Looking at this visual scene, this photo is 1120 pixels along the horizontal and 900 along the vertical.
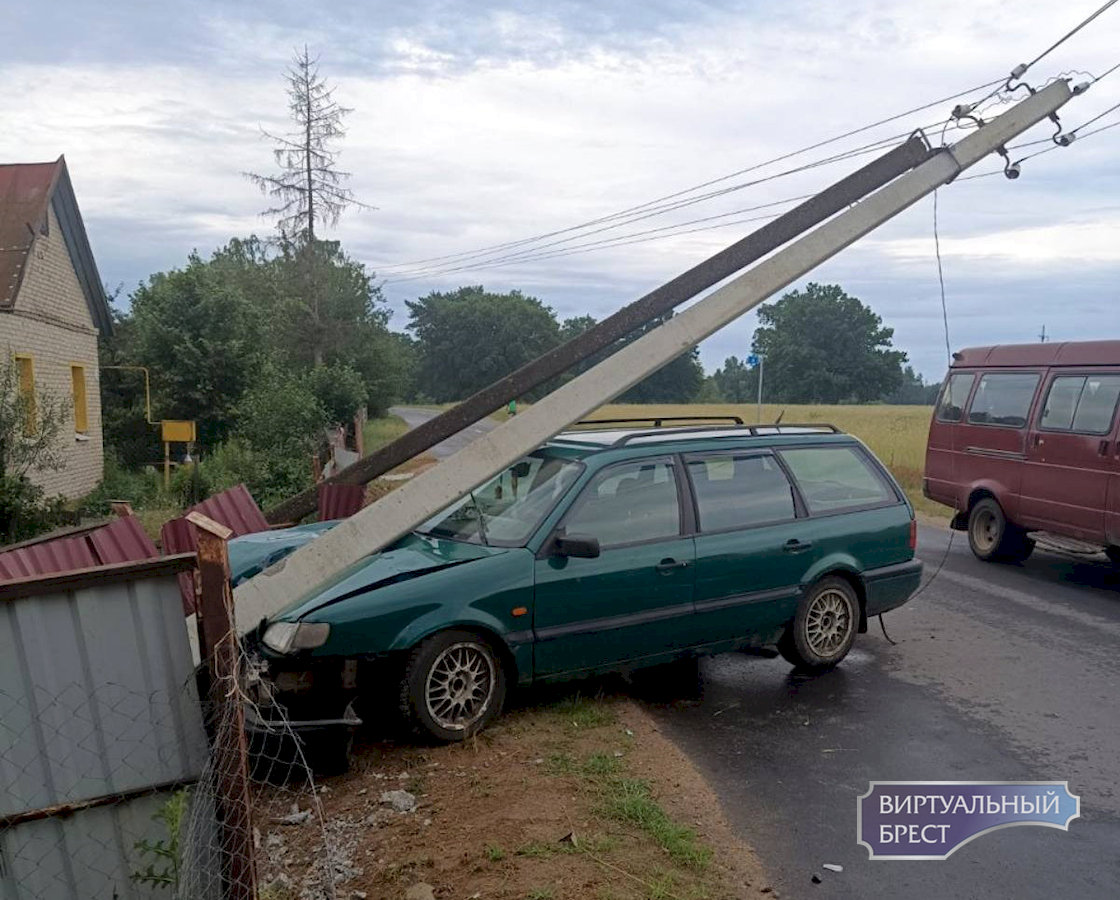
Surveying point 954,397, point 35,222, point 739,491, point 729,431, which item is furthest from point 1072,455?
point 35,222

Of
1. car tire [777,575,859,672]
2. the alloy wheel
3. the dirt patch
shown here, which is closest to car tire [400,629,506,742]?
the alloy wheel

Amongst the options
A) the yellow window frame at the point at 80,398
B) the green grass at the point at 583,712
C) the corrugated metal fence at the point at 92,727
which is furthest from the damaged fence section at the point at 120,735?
the yellow window frame at the point at 80,398

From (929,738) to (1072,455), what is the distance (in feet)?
17.7

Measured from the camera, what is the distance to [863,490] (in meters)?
7.02

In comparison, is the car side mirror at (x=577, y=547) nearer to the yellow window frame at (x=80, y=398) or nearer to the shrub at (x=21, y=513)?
the shrub at (x=21, y=513)

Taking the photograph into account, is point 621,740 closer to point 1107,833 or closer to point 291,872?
point 291,872

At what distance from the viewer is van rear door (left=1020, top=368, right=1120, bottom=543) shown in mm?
9336

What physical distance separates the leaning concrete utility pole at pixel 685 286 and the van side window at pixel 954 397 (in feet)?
20.0

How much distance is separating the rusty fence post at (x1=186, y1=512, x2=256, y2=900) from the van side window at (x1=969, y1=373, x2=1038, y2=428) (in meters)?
9.52

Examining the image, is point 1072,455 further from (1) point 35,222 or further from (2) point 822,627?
(1) point 35,222

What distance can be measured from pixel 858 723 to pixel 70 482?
15663 millimetres

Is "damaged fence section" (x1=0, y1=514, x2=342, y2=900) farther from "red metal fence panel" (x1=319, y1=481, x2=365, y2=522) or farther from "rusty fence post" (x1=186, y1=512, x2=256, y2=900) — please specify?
"red metal fence panel" (x1=319, y1=481, x2=365, y2=522)

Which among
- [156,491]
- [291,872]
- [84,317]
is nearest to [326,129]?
[84,317]

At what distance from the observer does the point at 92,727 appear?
10.9ft
